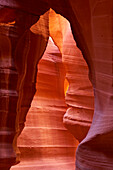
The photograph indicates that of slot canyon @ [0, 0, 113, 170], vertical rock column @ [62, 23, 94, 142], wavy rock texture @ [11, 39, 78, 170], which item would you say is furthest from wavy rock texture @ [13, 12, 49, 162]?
wavy rock texture @ [11, 39, 78, 170]

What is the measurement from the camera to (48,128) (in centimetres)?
733

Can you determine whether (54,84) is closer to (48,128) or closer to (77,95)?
(48,128)

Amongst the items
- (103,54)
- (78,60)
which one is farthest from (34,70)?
(103,54)

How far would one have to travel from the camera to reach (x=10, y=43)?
4.36m

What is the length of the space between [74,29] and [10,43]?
1.08m

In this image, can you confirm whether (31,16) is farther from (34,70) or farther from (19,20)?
(34,70)

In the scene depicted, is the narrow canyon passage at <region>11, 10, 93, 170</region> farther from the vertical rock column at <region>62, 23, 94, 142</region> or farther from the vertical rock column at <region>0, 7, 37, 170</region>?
the vertical rock column at <region>0, 7, 37, 170</region>

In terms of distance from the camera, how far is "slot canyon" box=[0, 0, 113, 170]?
298cm

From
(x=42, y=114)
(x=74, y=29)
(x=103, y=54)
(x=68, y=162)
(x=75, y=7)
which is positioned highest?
(x=75, y=7)

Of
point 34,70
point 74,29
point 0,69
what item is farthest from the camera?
point 34,70

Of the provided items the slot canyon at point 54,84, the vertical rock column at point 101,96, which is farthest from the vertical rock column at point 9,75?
the vertical rock column at point 101,96

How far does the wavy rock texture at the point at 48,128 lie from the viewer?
682cm

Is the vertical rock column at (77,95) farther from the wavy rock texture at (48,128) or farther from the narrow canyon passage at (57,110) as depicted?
the wavy rock texture at (48,128)

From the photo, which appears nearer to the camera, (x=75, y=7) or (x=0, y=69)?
(x=75, y=7)
